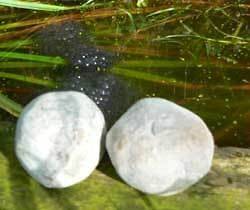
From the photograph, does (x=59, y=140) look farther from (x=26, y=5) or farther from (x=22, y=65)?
(x=26, y=5)

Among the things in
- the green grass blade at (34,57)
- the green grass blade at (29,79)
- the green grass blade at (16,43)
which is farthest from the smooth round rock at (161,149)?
the green grass blade at (16,43)

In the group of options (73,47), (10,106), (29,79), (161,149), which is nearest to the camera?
(161,149)

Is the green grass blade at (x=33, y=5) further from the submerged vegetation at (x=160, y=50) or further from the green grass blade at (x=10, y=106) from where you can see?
the green grass blade at (x=10, y=106)

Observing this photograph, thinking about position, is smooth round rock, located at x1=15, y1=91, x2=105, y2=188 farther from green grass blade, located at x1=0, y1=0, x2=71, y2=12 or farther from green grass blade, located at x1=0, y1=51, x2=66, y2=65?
green grass blade, located at x1=0, y1=0, x2=71, y2=12

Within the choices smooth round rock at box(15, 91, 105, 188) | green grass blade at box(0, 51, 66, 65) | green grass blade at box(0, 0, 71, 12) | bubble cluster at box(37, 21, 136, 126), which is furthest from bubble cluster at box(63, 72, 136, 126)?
green grass blade at box(0, 0, 71, 12)

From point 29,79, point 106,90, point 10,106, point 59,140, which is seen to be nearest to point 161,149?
point 59,140
